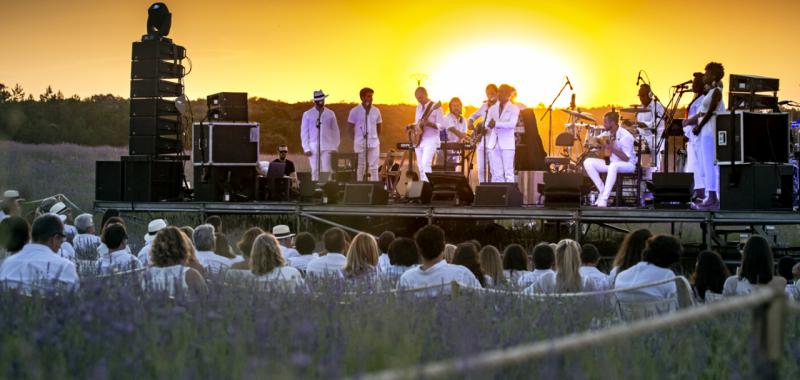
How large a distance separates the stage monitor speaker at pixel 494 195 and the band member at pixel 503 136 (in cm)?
133

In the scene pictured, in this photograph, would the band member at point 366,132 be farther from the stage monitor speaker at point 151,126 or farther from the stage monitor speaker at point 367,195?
the stage monitor speaker at point 151,126

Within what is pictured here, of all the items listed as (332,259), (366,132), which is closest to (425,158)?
(366,132)

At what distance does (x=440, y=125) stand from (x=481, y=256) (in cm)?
936

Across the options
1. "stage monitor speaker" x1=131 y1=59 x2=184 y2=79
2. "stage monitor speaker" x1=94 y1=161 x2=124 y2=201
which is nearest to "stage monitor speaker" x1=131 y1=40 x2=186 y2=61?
"stage monitor speaker" x1=131 y1=59 x2=184 y2=79

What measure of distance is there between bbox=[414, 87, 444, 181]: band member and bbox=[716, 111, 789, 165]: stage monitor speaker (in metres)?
5.50

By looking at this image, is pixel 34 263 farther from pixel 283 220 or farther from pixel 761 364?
pixel 283 220

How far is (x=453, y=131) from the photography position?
18.0m

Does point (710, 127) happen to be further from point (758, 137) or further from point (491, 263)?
point (491, 263)

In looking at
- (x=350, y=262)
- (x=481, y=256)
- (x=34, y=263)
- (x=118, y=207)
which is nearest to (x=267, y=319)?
(x=34, y=263)

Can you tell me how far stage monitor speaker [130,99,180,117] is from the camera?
56.2 ft

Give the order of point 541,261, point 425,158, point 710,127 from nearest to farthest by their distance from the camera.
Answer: point 541,261, point 710,127, point 425,158

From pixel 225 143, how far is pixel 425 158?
3.20 m

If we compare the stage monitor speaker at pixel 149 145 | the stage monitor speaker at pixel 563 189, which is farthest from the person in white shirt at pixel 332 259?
the stage monitor speaker at pixel 149 145

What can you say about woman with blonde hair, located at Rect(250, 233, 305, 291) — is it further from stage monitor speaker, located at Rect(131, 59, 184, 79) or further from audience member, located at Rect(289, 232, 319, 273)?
stage monitor speaker, located at Rect(131, 59, 184, 79)
